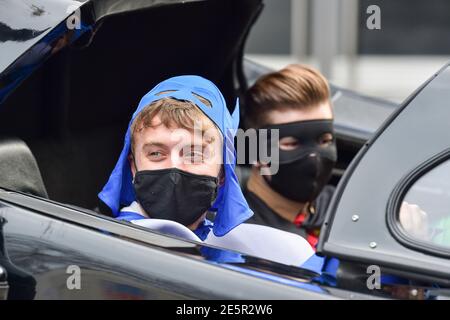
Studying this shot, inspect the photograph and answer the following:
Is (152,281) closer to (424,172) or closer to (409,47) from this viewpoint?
(424,172)

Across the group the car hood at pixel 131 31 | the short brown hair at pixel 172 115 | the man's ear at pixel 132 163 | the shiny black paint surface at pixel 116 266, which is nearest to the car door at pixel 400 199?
the shiny black paint surface at pixel 116 266

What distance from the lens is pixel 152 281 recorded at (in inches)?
71.6

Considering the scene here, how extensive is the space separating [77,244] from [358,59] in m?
8.77

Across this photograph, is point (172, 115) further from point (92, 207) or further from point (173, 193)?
point (92, 207)

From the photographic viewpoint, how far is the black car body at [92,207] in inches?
71.2

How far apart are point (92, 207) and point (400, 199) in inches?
56.9

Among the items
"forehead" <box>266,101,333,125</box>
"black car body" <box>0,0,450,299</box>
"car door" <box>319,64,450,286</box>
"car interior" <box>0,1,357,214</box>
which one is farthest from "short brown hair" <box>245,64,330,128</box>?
"car door" <box>319,64,450,286</box>

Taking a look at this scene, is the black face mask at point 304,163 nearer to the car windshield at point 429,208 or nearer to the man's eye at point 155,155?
the man's eye at point 155,155

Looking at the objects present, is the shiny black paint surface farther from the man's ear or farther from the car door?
the man's ear

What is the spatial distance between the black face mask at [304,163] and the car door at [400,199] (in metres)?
1.29

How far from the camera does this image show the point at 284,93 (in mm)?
3408
